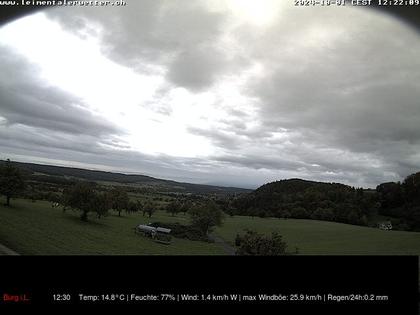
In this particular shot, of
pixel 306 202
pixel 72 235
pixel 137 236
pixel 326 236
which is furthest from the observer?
pixel 306 202

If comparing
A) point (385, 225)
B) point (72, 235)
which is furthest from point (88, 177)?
point (385, 225)

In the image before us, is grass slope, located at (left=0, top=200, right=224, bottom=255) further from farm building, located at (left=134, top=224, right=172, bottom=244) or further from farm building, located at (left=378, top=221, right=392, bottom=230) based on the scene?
farm building, located at (left=378, top=221, right=392, bottom=230)

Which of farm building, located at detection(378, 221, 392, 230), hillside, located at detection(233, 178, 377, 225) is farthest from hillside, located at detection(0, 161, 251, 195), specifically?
farm building, located at detection(378, 221, 392, 230)

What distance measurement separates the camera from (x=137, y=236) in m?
5.55

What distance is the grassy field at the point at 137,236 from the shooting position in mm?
4133

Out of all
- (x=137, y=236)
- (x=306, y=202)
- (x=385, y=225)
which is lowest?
(x=137, y=236)

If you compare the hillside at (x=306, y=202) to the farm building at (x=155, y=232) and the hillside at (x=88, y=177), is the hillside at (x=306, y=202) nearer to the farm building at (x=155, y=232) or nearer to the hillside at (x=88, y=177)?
the hillside at (x=88, y=177)

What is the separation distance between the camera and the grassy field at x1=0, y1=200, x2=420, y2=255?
413 centimetres
